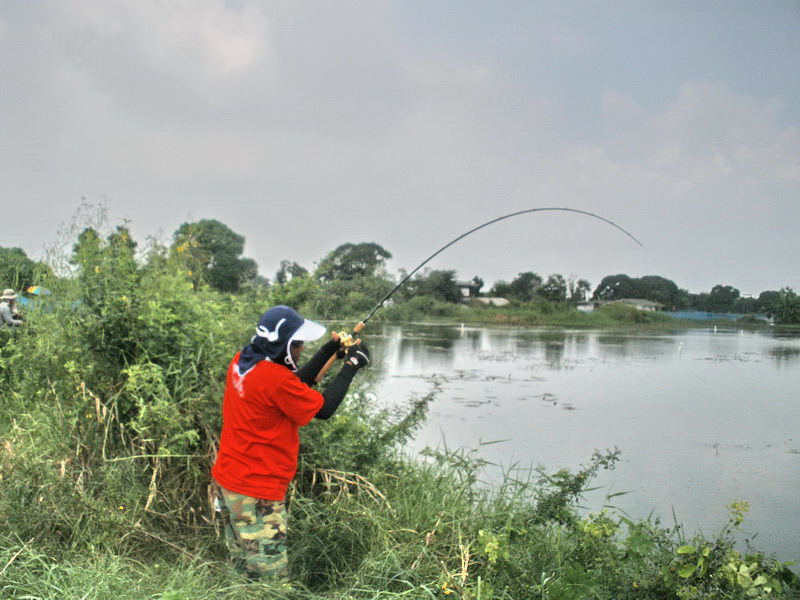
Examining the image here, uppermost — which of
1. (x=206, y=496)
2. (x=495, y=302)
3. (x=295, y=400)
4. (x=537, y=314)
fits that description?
(x=495, y=302)

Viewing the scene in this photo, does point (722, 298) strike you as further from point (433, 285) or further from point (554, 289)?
point (554, 289)

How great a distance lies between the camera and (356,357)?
295cm

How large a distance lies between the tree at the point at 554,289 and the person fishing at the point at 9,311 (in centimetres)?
682

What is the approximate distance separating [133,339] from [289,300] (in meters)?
1.21

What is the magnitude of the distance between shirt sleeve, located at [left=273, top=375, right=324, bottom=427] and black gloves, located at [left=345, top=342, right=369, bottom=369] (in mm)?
287

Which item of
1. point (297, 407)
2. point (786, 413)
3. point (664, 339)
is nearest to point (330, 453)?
point (297, 407)

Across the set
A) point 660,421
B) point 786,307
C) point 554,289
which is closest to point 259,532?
point 786,307

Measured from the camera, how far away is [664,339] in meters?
13.2

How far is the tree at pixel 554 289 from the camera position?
10375 millimetres

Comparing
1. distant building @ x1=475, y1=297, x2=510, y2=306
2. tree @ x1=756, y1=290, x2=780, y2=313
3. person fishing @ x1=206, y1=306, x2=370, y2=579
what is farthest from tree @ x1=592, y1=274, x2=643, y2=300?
distant building @ x1=475, y1=297, x2=510, y2=306

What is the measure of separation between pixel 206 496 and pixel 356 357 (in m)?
1.50

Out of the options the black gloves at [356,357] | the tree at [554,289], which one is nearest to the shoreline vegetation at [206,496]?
the black gloves at [356,357]

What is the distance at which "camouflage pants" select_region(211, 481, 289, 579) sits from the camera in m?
2.73

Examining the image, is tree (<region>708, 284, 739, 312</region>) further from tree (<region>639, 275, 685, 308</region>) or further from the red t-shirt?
the red t-shirt
